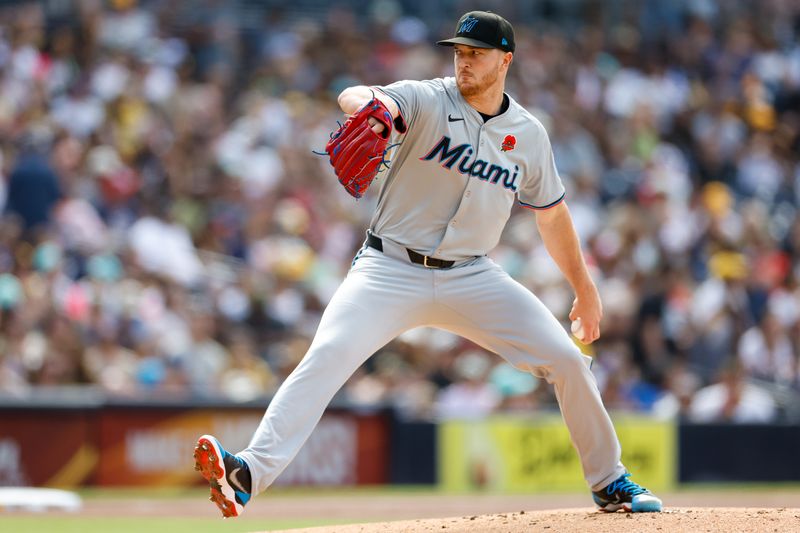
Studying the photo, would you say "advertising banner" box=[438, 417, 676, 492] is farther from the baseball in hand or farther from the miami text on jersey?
the miami text on jersey

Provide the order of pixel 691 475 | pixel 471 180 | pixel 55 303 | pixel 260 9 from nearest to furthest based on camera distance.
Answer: pixel 471 180 → pixel 55 303 → pixel 691 475 → pixel 260 9

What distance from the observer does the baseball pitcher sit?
4.77 metres

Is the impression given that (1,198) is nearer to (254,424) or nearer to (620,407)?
(254,424)

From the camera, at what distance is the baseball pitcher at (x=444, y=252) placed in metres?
4.77

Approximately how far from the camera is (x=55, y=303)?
1005 cm

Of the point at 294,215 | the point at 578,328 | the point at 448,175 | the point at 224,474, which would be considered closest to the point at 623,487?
the point at 578,328

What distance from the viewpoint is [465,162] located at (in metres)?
5.02

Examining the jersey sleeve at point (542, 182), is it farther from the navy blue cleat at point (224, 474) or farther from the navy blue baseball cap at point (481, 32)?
the navy blue cleat at point (224, 474)

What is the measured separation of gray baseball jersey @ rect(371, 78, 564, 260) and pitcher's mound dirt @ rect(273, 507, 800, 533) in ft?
3.62

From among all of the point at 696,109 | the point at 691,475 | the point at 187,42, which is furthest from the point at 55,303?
the point at 696,109

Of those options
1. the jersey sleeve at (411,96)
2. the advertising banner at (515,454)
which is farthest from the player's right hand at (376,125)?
the advertising banner at (515,454)

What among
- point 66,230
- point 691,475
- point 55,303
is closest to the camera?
point 55,303

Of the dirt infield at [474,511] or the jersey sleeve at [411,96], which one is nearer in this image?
the jersey sleeve at [411,96]

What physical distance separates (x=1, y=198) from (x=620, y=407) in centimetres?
563
